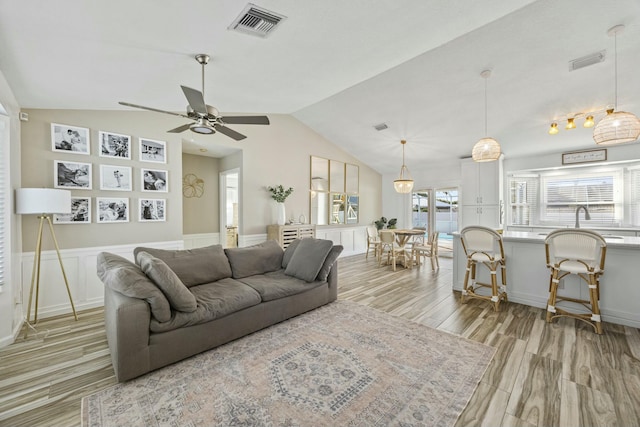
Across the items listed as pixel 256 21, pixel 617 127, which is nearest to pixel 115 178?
pixel 256 21

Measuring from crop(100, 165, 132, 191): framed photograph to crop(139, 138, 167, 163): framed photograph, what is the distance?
31 cm

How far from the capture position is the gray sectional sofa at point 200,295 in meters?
2.16

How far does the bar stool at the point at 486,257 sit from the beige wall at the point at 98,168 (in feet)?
14.8

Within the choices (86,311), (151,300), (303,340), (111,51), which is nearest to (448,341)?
(303,340)

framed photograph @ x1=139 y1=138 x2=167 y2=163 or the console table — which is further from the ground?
framed photograph @ x1=139 y1=138 x2=167 y2=163

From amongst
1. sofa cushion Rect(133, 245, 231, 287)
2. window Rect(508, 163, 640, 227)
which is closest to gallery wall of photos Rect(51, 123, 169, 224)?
sofa cushion Rect(133, 245, 231, 287)

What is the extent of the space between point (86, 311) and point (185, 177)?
3.02 m

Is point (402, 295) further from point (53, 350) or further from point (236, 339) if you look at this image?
point (53, 350)

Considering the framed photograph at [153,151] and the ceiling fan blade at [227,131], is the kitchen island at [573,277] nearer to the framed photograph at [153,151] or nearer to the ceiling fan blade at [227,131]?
the ceiling fan blade at [227,131]

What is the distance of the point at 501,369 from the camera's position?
224 cm

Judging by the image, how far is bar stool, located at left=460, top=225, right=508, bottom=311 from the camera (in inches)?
143

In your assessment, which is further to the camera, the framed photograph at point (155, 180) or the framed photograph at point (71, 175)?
the framed photograph at point (155, 180)

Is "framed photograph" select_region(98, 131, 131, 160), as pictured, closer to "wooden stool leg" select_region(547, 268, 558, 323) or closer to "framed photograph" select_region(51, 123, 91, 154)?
"framed photograph" select_region(51, 123, 91, 154)

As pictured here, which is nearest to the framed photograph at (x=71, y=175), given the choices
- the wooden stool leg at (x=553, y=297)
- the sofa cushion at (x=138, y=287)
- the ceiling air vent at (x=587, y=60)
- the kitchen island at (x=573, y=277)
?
the sofa cushion at (x=138, y=287)
